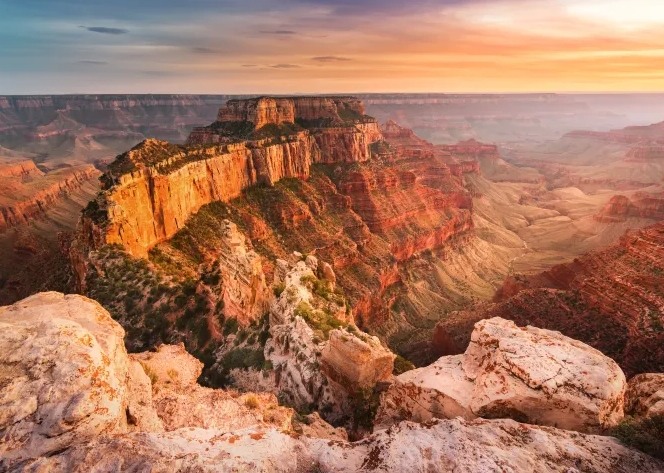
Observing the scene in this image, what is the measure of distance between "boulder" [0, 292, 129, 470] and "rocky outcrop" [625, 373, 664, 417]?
19.8m

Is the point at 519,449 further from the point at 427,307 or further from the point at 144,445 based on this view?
the point at 427,307

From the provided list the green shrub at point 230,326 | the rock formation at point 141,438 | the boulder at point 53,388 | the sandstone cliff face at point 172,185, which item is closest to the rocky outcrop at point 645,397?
the rock formation at point 141,438

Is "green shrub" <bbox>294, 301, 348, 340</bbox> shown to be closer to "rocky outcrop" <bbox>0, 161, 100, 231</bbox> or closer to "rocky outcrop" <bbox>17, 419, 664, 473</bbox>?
"rocky outcrop" <bbox>17, 419, 664, 473</bbox>

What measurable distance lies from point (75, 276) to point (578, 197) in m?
190

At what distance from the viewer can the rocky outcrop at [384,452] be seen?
11.8 meters

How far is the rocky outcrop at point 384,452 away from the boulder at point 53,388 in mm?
763

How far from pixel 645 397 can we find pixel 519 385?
257 inches

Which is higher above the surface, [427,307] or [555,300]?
[555,300]

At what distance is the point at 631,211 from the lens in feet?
389

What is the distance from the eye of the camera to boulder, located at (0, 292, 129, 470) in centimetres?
1154

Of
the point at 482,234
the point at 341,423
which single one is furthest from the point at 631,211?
the point at 341,423

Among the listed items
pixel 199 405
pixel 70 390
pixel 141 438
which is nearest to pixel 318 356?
pixel 199 405

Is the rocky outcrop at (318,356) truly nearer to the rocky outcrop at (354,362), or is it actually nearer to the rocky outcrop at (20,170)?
the rocky outcrop at (354,362)

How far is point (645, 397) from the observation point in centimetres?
1925
